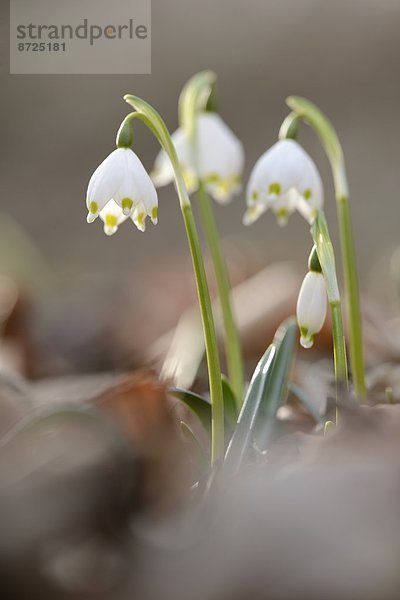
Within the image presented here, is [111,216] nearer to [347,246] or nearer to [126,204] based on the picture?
[126,204]

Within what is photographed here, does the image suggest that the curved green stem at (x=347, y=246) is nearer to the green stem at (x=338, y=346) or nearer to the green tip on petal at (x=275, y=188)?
the green tip on petal at (x=275, y=188)

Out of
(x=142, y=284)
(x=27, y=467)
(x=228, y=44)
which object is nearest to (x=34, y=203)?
(x=228, y=44)

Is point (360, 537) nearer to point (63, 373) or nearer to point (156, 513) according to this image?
point (156, 513)

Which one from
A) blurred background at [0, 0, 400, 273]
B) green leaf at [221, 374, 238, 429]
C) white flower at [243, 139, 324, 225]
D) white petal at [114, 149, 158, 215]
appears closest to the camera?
white petal at [114, 149, 158, 215]

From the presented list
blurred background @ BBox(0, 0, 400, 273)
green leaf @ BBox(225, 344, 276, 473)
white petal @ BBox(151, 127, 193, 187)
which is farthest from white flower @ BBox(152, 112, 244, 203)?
blurred background @ BBox(0, 0, 400, 273)

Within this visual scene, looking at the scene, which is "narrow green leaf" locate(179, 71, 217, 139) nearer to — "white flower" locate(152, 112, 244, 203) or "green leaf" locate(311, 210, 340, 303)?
"white flower" locate(152, 112, 244, 203)

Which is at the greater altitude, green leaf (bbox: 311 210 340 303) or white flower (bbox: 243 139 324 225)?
white flower (bbox: 243 139 324 225)
